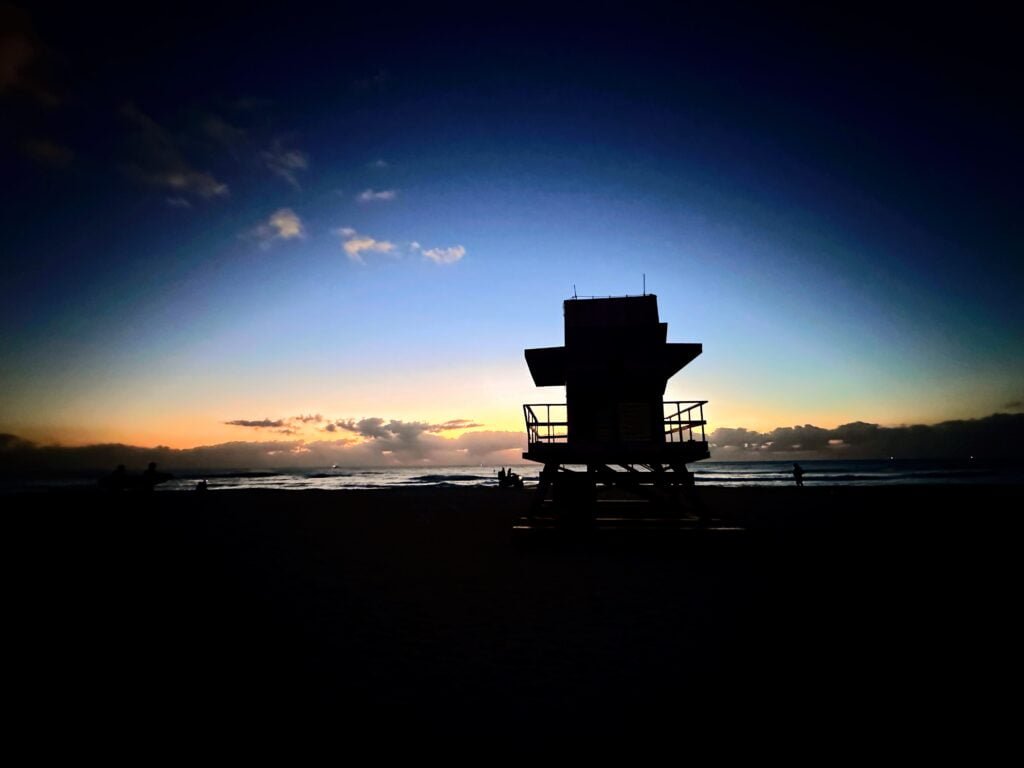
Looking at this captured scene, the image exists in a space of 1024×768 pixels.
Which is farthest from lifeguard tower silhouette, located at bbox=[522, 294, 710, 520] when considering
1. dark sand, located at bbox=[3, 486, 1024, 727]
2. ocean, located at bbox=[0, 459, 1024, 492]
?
ocean, located at bbox=[0, 459, 1024, 492]

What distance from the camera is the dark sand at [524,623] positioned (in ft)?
16.6

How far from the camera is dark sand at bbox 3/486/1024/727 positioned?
199 inches

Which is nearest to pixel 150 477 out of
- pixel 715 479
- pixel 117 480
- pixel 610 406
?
pixel 117 480

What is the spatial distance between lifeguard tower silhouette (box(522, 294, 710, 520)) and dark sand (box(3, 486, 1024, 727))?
1.67 meters

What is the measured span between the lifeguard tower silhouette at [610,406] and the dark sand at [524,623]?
1.67m

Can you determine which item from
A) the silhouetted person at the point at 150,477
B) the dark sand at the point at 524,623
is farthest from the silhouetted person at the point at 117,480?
the dark sand at the point at 524,623

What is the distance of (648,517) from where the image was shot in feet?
52.1

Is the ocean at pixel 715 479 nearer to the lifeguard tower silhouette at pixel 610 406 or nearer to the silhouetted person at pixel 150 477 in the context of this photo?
the silhouetted person at pixel 150 477

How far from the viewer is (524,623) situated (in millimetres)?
7344

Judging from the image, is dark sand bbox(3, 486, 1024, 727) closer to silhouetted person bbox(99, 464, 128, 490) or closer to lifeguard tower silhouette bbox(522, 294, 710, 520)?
lifeguard tower silhouette bbox(522, 294, 710, 520)

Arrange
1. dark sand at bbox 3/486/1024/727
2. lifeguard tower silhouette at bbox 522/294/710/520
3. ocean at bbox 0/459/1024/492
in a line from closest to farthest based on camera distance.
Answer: dark sand at bbox 3/486/1024/727 → lifeguard tower silhouette at bbox 522/294/710/520 → ocean at bbox 0/459/1024/492

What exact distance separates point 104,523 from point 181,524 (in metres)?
4.16

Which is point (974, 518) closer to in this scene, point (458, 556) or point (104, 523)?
point (458, 556)

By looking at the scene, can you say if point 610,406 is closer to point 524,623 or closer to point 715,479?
point 524,623
